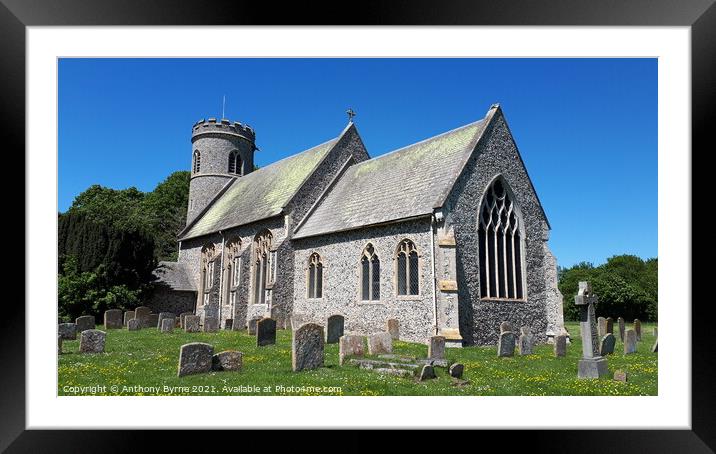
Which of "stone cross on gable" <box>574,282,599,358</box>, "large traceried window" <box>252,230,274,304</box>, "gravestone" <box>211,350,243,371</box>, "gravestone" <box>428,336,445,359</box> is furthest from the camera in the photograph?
"large traceried window" <box>252,230,274,304</box>

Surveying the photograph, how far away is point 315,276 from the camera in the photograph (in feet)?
58.6

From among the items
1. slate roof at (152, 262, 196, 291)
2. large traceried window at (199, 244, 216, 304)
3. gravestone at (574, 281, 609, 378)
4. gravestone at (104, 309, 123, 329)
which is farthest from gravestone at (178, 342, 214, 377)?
slate roof at (152, 262, 196, 291)

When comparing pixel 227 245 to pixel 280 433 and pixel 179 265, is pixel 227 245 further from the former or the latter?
pixel 280 433

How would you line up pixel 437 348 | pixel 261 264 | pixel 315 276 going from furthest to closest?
pixel 261 264
pixel 315 276
pixel 437 348

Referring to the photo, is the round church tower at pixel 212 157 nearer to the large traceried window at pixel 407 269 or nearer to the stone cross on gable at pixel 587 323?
the large traceried window at pixel 407 269

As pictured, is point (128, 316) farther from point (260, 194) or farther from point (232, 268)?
point (260, 194)

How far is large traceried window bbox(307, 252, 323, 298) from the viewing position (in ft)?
58.1

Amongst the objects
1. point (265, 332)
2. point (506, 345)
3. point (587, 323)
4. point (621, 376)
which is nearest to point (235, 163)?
point (265, 332)

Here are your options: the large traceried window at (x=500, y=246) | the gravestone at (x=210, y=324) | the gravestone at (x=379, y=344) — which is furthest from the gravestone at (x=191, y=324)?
the large traceried window at (x=500, y=246)

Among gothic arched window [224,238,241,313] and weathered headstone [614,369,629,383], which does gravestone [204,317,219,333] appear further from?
weathered headstone [614,369,629,383]

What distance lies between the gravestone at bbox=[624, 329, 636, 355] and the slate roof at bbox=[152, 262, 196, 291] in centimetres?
1865

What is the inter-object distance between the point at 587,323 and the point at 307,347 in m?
5.16
